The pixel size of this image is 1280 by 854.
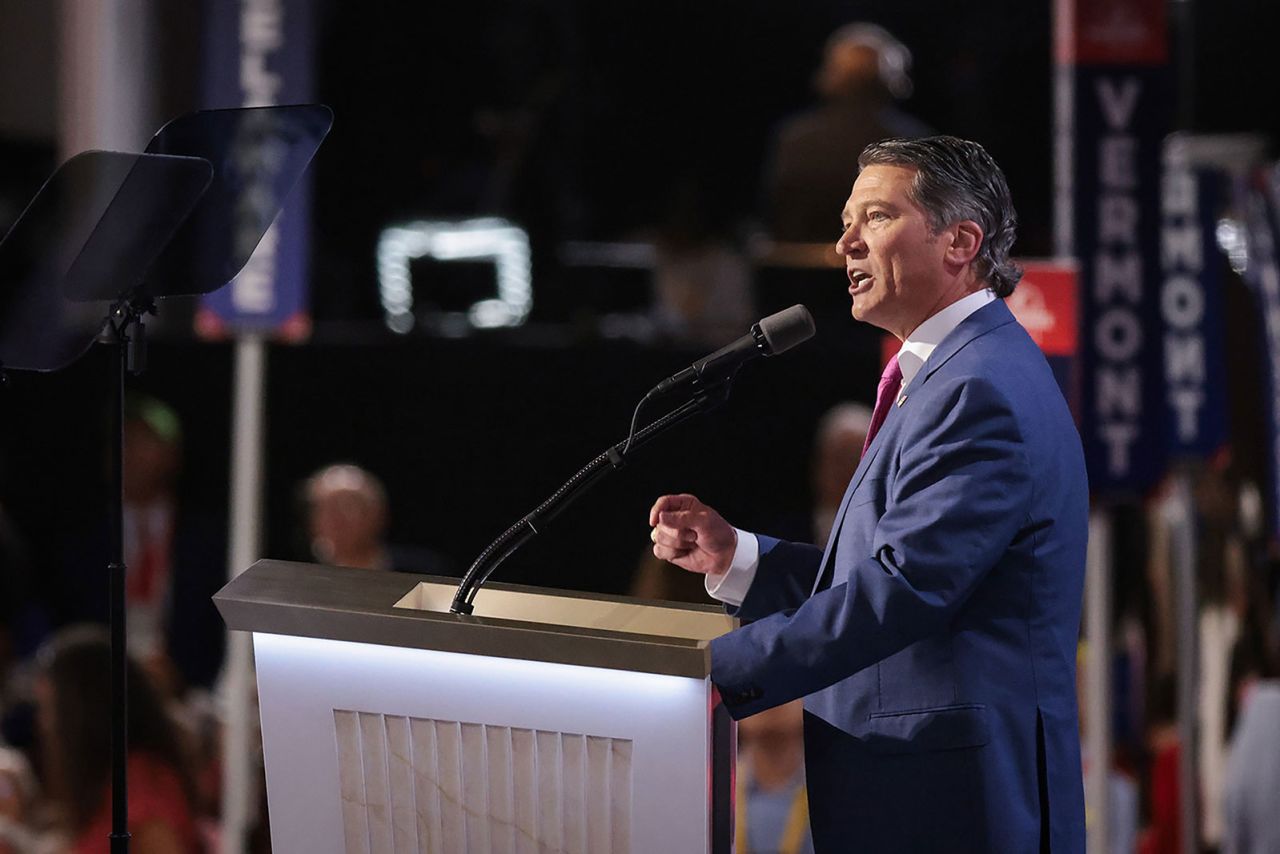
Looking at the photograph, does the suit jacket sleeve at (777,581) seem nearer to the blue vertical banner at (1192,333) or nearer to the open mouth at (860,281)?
the open mouth at (860,281)

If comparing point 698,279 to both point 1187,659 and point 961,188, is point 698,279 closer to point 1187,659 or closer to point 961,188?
point 1187,659

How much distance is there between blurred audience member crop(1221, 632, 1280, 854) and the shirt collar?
3.22 metres

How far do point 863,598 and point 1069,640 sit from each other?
329mm

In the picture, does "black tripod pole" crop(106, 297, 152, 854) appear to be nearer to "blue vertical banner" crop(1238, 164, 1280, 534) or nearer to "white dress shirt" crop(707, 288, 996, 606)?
"white dress shirt" crop(707, 288, 996, 606)

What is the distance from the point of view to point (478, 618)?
2.27 metres

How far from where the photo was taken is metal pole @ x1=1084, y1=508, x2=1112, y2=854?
16.6 ft

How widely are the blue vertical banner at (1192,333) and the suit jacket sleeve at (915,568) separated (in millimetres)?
3020

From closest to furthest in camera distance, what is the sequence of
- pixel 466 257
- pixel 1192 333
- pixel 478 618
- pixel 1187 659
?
pixel 478 618
pixel 1192 333
pixel 1187 659
pixel 466 257

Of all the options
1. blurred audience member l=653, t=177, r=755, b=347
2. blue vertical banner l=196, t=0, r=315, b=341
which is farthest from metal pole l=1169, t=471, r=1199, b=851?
blue vertical banner l=196, t=0, r=315, b=341

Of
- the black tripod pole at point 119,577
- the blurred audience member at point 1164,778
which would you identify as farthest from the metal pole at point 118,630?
the blurred audience member at point 1164,778

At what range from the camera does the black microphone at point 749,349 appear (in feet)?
7.63

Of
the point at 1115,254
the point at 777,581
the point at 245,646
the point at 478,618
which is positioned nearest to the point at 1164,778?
the point at 1115,254

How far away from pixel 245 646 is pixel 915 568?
10.6 feet

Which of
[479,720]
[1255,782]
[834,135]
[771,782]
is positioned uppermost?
[834,135]
